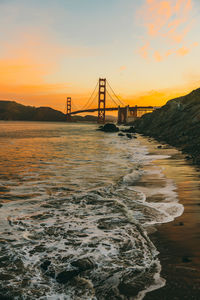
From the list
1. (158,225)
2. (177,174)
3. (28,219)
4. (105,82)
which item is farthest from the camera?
(105,82)

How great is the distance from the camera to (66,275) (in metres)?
2.68

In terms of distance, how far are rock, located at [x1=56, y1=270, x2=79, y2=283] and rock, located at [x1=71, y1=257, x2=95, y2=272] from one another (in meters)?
0.09

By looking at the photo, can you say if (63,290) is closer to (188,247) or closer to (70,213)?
(188,247)

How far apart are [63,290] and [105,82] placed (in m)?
107

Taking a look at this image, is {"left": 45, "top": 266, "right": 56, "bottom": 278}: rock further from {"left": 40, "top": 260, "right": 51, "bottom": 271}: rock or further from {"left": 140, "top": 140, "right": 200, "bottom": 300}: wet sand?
{"left": 140, "top": 140, "right": 200, "bottom": 300}: wet sand

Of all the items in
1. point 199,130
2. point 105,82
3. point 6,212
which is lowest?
point 6,212

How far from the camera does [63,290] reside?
2.46 metres

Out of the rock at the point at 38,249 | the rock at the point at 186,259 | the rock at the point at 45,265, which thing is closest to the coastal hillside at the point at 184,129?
the rock at the point at 186,259

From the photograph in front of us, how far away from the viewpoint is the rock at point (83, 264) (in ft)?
9.24

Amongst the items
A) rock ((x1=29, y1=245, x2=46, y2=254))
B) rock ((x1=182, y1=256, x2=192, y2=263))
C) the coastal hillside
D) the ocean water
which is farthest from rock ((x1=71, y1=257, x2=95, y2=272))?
the coastal hillside

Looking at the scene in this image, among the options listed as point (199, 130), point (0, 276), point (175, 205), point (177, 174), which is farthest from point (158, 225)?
point (199, 130)

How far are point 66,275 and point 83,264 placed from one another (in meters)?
0.24

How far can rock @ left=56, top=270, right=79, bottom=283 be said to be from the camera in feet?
8.61

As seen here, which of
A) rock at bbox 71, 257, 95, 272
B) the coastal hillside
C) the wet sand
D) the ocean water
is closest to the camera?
the wet sand
